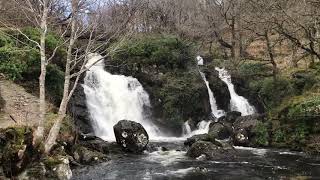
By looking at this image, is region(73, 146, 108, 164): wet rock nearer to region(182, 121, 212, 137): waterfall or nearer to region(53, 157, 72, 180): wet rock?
region(53, 157, 72, 180): wet rock

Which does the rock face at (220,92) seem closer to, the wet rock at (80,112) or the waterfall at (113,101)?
the waterfall at (113,101)

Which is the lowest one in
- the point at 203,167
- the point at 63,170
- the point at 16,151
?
the point at 203,167

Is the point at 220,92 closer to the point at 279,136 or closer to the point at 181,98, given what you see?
the point at 181,98

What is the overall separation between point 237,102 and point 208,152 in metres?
12.0

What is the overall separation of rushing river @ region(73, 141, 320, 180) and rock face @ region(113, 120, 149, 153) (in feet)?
1.87

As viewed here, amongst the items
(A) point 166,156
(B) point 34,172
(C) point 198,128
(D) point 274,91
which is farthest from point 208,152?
(B) point 34,172

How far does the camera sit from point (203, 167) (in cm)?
1944

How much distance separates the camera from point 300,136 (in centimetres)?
2433

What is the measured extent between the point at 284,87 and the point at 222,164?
10.6 meters

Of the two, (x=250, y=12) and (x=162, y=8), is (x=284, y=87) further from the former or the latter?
(x=162, y=8)

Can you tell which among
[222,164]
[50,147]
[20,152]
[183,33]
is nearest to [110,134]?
[222,164]

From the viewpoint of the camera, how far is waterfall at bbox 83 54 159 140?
28.2 metres

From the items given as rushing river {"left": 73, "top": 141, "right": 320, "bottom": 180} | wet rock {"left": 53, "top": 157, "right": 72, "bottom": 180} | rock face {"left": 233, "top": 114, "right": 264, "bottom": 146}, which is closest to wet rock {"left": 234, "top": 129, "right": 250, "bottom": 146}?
rock face {"left": 233, "top": 114, "right": 264, "bottom": 146}

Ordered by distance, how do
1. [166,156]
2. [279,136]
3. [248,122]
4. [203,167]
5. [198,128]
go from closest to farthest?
[203,167]
[166,156]
[279,136]
[248,122]
[198,128]
